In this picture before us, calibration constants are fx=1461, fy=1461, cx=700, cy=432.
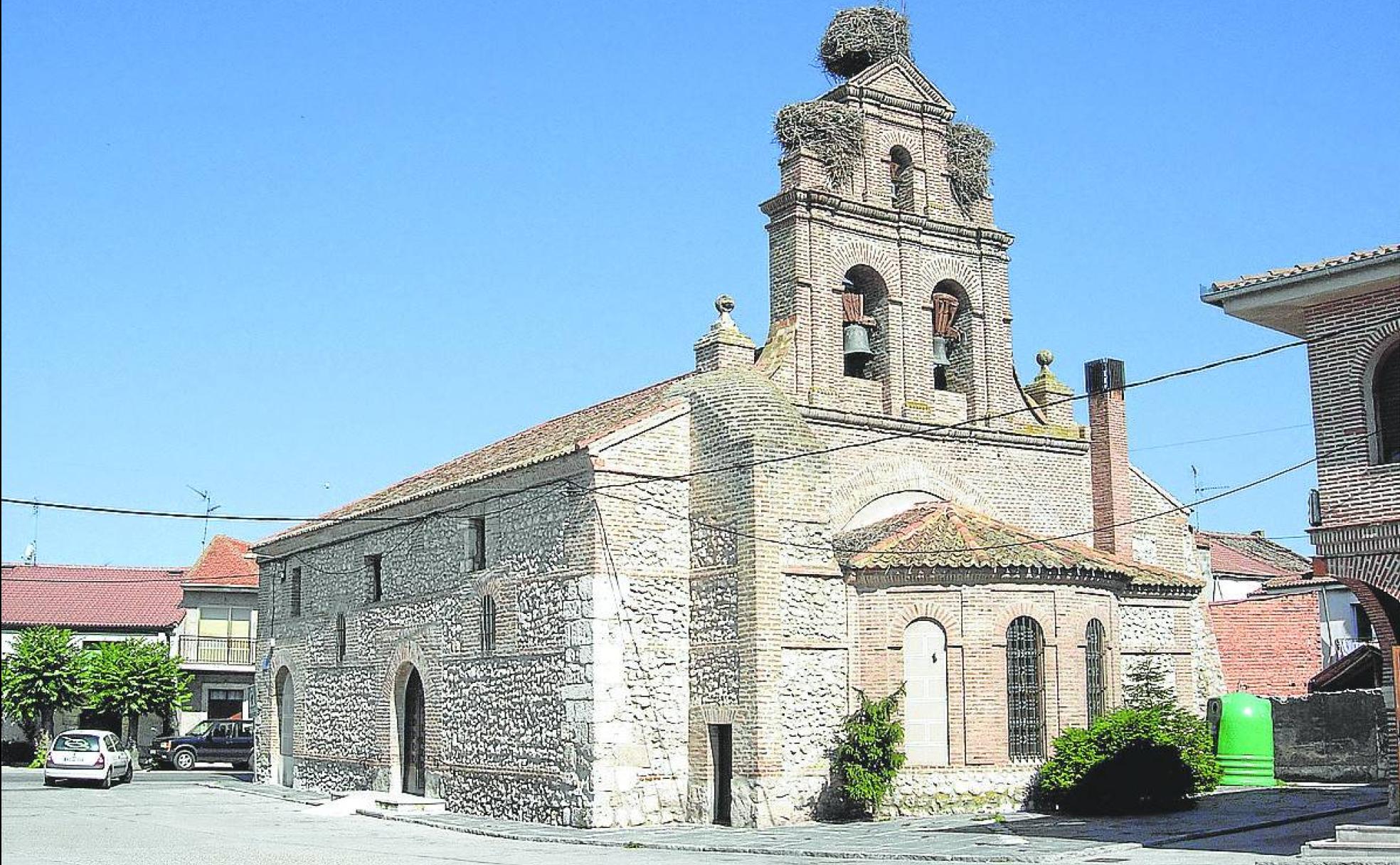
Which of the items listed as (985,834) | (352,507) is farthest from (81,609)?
(985,834)

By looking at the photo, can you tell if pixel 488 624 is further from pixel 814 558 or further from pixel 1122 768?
A: pixel 1122 768

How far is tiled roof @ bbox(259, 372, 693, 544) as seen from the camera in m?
24.8

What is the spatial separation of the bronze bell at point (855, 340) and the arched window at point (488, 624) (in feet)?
25.2

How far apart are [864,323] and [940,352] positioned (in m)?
1.69

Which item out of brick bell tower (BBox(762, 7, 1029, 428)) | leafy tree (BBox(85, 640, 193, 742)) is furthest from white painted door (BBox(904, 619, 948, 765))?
leafy tree (BBox(85, 640, 193, 742))

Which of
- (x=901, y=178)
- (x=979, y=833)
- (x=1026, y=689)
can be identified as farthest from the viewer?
(x=901, y=178)

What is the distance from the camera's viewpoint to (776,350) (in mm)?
24422

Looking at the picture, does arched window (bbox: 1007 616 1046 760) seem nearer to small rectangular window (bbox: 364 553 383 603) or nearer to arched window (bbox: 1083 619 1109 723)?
arched window (bbox: 1083 619 1109 723)

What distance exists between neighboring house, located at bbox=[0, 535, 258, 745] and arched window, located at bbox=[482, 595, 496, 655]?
24.7 meters

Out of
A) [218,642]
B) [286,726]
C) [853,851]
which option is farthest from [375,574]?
[218,642]

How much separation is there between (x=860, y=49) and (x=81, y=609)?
35986 mm

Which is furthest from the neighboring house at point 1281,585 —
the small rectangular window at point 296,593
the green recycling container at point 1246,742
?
the small rectangular window at point 296,593

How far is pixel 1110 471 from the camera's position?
27.3 m

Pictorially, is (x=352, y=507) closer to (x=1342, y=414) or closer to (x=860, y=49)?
(x=860, y=49)
